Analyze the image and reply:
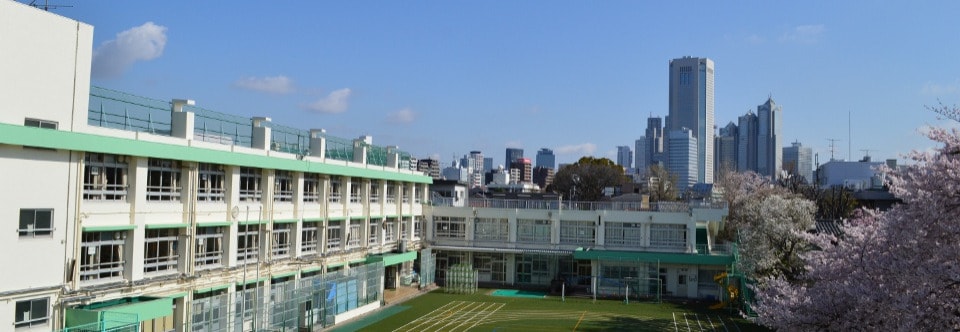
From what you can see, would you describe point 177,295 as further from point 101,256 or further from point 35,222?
point 35,222

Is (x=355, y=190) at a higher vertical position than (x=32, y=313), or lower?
higher

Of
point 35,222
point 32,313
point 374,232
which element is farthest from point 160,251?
point 374,232

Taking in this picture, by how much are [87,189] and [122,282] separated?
8.65ft

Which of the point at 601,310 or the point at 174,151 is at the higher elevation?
the point at 174,151

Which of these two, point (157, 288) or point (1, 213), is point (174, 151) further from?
point (1, 213)

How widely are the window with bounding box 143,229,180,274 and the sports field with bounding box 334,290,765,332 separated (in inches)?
301

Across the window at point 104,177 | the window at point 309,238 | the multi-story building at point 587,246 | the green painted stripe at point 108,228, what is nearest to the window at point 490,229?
the multi-story building at point 587,246

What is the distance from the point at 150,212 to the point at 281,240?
814cm

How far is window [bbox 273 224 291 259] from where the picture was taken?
1133 inches

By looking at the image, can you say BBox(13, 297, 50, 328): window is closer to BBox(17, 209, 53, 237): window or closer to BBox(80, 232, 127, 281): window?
BBox(80, 232, 127, 281): window

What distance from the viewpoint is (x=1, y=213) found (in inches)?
669

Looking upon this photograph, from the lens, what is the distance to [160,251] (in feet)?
73.4

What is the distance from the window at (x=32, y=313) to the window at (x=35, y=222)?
1541mm

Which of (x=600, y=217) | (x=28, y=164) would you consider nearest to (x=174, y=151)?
(x=28, y=164)
